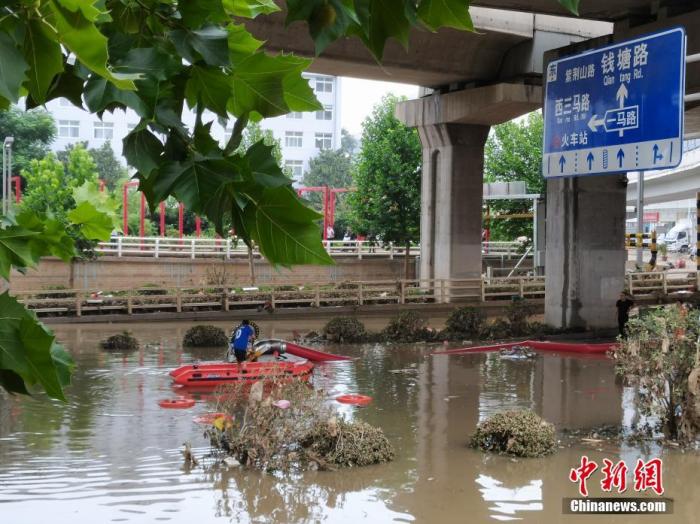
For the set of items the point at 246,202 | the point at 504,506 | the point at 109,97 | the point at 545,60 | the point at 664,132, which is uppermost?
the point at 545,60

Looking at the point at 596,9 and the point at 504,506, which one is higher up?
the point at 596,9

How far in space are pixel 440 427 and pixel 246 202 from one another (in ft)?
41.6

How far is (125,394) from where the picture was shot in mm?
16578

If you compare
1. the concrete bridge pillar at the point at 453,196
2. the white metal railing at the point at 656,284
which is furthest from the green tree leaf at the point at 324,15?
the white metal railing at the point at 656,284

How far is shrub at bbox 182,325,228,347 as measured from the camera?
23.7 meters

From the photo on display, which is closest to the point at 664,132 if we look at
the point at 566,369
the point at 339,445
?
the point at 566,369

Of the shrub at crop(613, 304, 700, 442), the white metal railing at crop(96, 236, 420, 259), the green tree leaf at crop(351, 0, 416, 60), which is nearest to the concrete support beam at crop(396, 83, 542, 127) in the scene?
the white metal railing at crop(96, 236, 420, 259)

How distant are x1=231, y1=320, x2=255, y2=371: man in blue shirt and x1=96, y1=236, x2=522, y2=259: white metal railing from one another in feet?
64.1

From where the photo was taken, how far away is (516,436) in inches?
462

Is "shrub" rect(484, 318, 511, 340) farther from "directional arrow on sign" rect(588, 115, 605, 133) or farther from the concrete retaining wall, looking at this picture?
the concrete retaining wall

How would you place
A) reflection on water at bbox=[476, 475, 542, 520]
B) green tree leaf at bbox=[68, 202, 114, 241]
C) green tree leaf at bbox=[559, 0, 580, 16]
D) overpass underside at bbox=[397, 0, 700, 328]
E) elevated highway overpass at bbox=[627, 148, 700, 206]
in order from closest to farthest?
1. green tree leaf at bbox=[559, 0, 580, 16]
2. green tree leaf at bbox=[68, 202, 114, 241]
3. reflection on water at bbox=[476, 475, 542, 520]
4. overpass underside at bbox=[397, 0, 700, 328]
5. elevated highway overpass at bbox=[627, 148, 700, 206]

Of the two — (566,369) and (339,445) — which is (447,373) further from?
(339,445)

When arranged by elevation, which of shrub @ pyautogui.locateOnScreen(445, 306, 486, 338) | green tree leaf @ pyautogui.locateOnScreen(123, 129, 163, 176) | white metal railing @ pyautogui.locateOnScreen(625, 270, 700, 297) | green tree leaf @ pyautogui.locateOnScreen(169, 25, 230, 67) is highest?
green tree leaf @ pyautogui.locateOnScreen(169, 25, 230, 67)

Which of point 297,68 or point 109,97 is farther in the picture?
point 297,68
